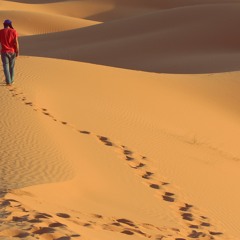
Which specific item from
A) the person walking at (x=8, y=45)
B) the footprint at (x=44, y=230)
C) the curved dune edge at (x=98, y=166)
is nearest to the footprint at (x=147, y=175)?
the curved dune edge at (x=98, y=166)

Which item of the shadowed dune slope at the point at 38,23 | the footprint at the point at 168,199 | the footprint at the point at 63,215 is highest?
the shadowed dune slope at the point at 38,23

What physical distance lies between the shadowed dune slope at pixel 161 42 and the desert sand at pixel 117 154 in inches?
147

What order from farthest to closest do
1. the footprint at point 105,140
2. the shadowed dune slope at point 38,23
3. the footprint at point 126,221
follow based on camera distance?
the shadowed dune slope at point 38,23 → the footprint at point 105,140 → the footprint at point 126,221

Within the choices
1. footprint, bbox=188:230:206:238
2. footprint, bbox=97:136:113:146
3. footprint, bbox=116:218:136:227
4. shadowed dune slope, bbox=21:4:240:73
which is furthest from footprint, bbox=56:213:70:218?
shadowed dune slope, bbox=21:4:240:73

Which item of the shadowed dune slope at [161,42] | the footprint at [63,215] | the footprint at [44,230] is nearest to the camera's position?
the footprint at [44,230]

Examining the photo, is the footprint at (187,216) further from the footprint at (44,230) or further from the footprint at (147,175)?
the footprint at (44,230)

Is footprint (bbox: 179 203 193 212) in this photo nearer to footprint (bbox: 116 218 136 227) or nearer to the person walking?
footprint (bbox: 116 218 136 227)

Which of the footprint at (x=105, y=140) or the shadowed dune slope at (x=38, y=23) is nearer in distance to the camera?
the footprint at (x=105, y=140)

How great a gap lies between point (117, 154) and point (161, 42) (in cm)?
2073

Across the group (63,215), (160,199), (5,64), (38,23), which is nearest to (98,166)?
(160,199)

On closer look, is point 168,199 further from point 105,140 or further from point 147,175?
point 105,140

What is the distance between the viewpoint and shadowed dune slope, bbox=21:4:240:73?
25.6 meters

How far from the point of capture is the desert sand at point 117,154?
20.1 feet

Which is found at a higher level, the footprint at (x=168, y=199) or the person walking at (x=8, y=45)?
the person walking at (x=8, y=45)
